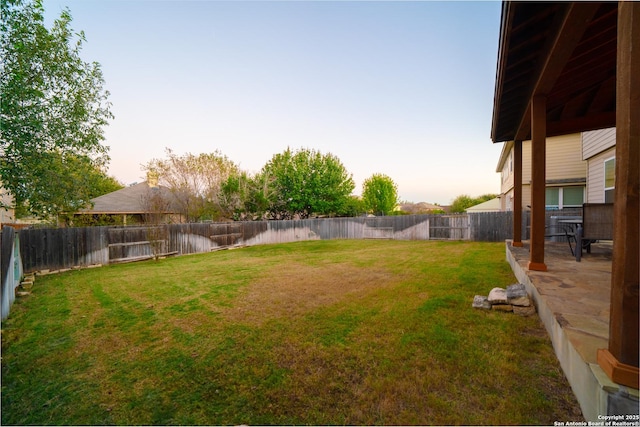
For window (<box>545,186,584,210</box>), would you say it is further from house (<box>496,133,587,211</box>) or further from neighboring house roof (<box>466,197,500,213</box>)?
neighboring house roof (<box>466,197,500,213</box>)

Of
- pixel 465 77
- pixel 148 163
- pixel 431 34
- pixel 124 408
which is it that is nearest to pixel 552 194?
pixel 465 77

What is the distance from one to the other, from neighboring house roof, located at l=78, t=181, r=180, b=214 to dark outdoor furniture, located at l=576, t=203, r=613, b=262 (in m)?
16.7

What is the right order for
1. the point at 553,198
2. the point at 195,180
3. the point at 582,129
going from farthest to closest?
the point at 195,180
the point at 553,198
the point at 582,129

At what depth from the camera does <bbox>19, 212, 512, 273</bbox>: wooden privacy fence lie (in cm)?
782

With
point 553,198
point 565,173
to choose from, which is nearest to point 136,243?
point 553,198

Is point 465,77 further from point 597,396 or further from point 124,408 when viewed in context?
point 124,408

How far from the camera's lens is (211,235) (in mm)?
12430

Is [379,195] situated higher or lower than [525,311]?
higher

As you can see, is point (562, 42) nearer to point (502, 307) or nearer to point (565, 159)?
point (502, 307)

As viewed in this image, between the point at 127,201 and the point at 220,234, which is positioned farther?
the point at 127,201

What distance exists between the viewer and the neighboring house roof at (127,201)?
14.8 m

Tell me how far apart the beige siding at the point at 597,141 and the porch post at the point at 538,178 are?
4.81 m

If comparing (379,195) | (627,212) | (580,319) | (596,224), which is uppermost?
(379,195)

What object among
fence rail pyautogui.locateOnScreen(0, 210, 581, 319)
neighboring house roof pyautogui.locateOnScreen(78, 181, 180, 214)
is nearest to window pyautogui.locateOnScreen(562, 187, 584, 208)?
fence rail pyautogui.locateOnScreen(0, 210, 581, 319)
